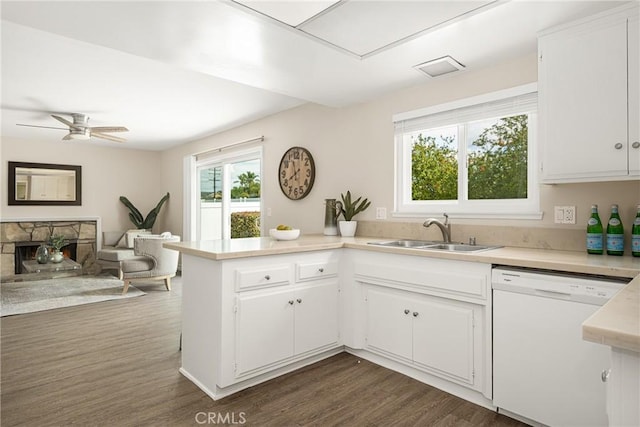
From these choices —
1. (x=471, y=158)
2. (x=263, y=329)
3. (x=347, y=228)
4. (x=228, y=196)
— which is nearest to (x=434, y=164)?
(x=471, y=158)

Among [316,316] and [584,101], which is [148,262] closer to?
[316,316]

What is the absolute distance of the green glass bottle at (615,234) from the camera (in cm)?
204

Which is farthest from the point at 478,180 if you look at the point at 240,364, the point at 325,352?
the point at 240,364

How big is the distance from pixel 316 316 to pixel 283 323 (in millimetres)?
294

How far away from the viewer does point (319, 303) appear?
271 cm

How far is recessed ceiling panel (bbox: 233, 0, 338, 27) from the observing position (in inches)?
73.9

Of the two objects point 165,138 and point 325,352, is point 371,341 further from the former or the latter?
point 165,138

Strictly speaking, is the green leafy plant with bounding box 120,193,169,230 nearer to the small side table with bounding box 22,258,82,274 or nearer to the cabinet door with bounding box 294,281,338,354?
the small side table with bounding box 22,258,82,274

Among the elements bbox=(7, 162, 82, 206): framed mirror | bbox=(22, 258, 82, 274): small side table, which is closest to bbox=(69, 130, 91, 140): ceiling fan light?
bbox=(22, 258, 82, 274): small side table

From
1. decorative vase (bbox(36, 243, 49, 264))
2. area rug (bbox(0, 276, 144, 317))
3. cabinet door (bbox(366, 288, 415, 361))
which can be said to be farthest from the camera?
decorative vase (bbox(36, 243, 49, 264))

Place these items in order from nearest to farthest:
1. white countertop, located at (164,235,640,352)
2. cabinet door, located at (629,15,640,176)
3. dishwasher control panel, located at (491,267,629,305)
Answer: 1. white countertop, located at (164,235,640,352)
2. dishwasher control panel, located at (491,267,629,305)
3. cabinet door, located at (629,15,640,176)

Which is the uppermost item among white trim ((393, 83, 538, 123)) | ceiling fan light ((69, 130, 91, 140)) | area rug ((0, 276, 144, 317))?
ceiling fan light ((69, 130, 91, 140))

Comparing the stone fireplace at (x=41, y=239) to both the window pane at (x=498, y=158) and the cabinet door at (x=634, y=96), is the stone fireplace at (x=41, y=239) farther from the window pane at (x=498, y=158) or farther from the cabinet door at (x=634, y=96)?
the cabinet door at (x=634, y=96)

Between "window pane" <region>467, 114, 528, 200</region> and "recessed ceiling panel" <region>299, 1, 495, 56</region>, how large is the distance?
1006mm
